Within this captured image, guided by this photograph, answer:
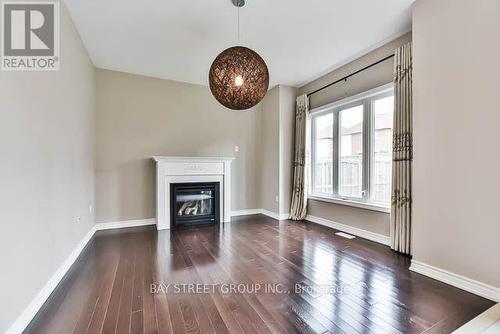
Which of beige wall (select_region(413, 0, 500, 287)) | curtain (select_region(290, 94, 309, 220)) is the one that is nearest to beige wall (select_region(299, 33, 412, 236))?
curtain (select_region(290, 94, 309, 220))

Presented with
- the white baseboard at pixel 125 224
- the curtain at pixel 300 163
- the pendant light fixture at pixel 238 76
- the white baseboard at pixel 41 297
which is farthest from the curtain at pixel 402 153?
the white baseboard at pixel 125 224

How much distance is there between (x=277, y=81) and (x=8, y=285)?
450 centimetres

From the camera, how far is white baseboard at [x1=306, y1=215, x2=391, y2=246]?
10.5 feet

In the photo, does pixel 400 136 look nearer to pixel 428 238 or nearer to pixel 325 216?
pixel 428 238

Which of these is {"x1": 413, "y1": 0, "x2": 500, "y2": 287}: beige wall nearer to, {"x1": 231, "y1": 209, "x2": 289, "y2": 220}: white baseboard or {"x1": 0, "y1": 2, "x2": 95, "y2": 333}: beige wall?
{"x1": 231, "y1": 209, "x2": 289, "y2": 220}: white baseboard

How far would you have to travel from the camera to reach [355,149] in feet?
12.2

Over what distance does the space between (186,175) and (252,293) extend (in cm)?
277

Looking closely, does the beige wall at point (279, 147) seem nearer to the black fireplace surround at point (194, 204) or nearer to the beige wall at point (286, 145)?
the beige wall at point (286, 145)

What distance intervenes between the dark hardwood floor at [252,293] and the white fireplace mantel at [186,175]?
928 millimetres

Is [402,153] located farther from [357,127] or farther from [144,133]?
[144,133]

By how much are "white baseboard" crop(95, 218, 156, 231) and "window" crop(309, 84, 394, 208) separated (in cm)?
318

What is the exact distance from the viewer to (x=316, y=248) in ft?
10.0

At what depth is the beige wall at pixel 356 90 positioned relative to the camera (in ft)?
10.4

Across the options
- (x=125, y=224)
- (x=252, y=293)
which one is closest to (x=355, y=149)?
(x=252, y=293)
